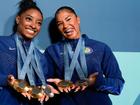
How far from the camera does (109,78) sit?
169 centimetres

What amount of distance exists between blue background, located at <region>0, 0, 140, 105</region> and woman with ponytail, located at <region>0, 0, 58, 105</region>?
0.15 metres

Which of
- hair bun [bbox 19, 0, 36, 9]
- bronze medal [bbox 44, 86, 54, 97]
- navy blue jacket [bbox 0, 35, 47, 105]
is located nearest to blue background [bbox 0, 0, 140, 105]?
hair bun [bbox 19, 0, 36, 9]

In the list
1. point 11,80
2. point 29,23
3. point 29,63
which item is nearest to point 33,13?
point 29,23

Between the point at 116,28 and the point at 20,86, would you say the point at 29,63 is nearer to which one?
the point at 20,86

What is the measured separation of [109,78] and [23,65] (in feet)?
1.49

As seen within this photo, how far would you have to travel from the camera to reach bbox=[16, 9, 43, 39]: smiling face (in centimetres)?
178

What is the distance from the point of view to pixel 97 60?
68.5 inches

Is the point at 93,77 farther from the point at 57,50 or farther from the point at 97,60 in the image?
the point at 57,50

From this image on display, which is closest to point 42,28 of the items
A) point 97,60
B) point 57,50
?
point 57,50

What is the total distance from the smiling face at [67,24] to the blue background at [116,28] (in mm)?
188

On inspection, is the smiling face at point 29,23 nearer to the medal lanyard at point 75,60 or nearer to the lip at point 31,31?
the lip at point 31,31

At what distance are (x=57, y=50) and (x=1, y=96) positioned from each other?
41 cm

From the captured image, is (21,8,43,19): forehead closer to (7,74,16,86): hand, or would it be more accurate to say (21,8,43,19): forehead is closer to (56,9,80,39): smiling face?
(56,9,80,39): smiling face

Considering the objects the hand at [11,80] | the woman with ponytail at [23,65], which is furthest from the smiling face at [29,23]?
the hand at [11,80]
